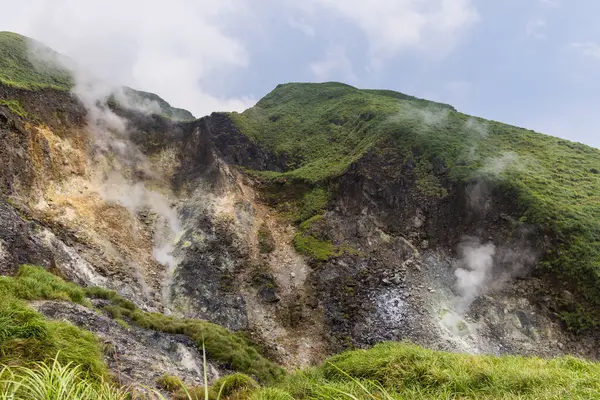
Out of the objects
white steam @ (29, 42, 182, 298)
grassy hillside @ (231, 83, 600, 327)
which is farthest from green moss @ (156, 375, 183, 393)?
grassy hillside @ (231, 83, 600, 327)

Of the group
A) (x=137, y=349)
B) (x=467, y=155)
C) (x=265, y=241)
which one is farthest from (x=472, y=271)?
(x=137, y=349)

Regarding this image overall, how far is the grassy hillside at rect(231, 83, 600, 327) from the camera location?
73.8 ft

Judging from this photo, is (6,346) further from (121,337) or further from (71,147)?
(71,147)

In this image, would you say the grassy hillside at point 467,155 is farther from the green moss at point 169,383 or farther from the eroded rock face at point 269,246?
the green moss at point 169,383

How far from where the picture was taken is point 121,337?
11742 millimetres

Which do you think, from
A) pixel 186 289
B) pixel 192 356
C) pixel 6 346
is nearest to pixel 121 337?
pixel 192 356

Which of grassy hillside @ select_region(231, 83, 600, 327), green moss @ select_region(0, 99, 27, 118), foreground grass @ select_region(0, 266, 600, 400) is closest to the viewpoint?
foreground grass @ select_region(0, 266, 600, 400)

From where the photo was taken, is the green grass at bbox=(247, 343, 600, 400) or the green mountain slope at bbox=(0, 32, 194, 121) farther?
the green mountain slope at bbox=(0, 32, 194, 121)

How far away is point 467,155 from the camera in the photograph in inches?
1257

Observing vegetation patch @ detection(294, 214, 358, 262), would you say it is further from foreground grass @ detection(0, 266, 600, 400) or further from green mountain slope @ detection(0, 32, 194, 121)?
green mountain slope @ detection(0, 32, 194, 121)

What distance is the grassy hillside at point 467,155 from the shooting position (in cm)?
2250

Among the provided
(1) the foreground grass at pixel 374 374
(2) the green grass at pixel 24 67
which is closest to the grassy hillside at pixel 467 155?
(2) the green grass at pixel 24 67

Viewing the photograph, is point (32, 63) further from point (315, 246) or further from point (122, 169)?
point (315, 246)

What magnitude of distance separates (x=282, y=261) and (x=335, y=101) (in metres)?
35.3
